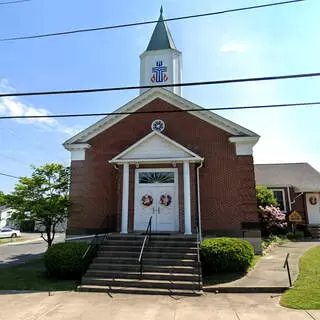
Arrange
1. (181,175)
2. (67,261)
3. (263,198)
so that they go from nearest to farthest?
(67,261)
(181,175)
(263,198)

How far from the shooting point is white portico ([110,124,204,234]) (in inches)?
499

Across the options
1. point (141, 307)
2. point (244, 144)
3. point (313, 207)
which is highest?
point (244, 144)

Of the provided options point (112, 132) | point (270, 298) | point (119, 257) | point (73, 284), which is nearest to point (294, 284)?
point (270, 298)

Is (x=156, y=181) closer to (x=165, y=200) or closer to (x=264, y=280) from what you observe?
(x=165, y=200)

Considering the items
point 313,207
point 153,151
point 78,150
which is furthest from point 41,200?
point 313,207

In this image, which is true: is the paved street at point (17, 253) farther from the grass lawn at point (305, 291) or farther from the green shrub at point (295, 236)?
the green shrub at point (295, 236)

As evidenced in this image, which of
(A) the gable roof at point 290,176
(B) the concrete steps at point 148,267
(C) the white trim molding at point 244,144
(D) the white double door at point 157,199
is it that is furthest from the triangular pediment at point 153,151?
(A) the gable roof at point 290,176

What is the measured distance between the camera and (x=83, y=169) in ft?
49.4

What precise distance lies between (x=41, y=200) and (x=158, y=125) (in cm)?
726

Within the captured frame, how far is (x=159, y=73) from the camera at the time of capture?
62.7 ft

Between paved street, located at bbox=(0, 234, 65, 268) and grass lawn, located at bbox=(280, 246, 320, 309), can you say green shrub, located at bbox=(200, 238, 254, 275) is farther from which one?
paved street, located at bbox=(0, 234, 65, 268)

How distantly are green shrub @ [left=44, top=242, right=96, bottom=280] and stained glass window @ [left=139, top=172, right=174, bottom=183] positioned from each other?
4.64m

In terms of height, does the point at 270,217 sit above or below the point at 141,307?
above

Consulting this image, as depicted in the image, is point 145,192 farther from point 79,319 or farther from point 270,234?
point 270,234
